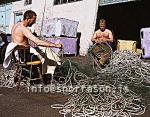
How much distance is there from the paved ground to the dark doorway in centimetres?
1058

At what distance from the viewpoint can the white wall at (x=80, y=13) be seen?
16750mm

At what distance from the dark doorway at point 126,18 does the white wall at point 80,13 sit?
1.62 ft

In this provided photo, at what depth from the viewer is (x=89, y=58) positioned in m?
9.87

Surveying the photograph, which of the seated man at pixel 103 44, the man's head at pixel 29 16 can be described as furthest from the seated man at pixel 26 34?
the seated man at pixel 103 44

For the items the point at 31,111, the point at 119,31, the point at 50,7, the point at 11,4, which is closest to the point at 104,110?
the point at 31,111

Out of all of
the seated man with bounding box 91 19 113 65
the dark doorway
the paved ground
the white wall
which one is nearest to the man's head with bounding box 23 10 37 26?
the paved ground

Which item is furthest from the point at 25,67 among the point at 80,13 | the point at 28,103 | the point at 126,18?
the point at 126,18

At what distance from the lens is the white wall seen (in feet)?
55.0

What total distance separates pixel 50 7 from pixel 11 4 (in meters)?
5.13

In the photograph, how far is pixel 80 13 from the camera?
17594 millimetres

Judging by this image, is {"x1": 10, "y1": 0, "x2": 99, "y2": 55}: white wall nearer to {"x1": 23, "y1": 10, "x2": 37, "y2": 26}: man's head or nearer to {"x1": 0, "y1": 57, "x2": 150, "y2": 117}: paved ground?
{"x1": 23, "y1": 10, "x2": 37, "y2": 26}: man's head

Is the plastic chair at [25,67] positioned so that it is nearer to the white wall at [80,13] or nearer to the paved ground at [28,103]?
the paved ground at [28,103]

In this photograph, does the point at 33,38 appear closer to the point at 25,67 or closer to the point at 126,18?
the point at 25,67

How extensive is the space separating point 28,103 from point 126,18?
12.7m
